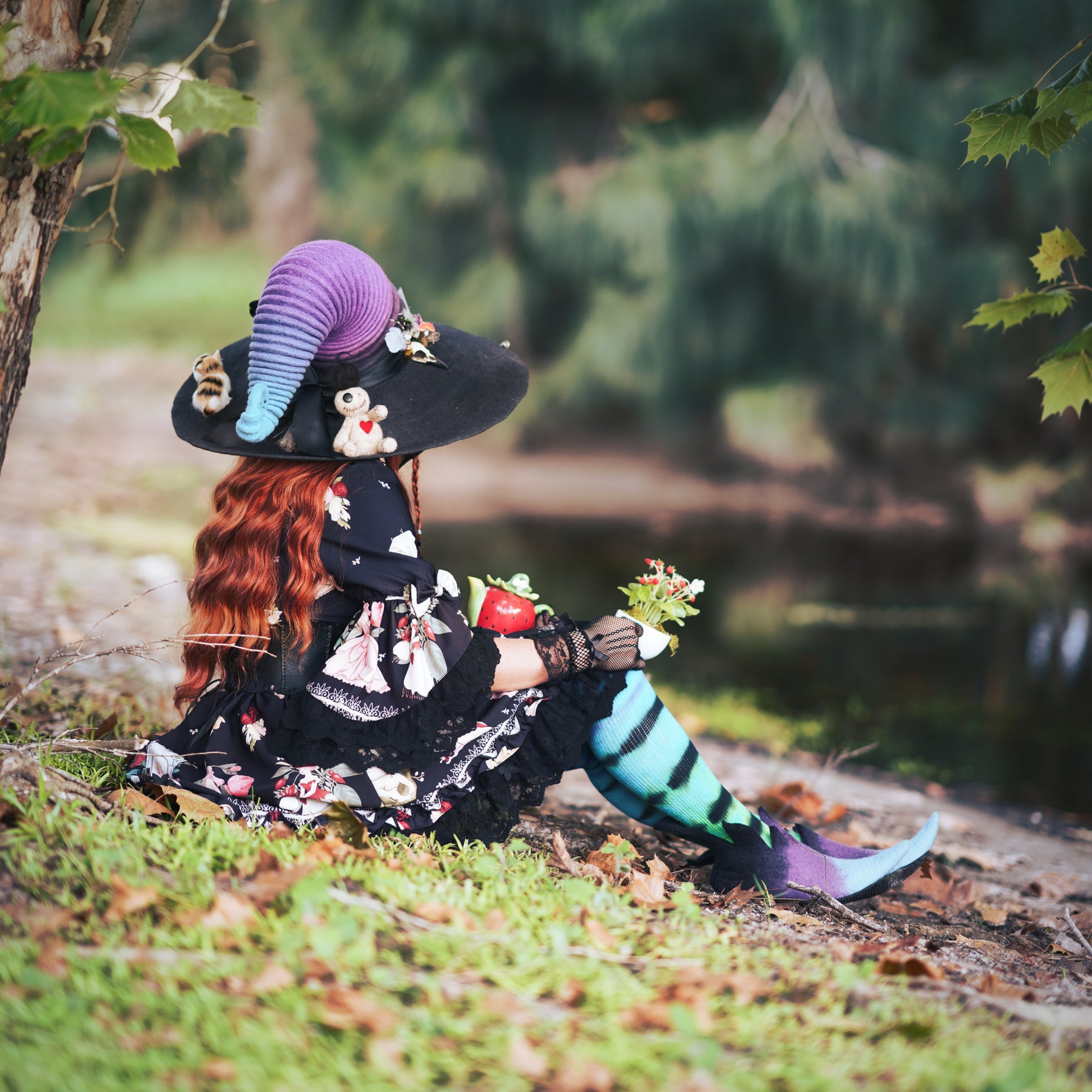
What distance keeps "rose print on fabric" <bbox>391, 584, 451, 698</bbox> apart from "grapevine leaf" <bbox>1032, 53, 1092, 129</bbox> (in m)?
1.78

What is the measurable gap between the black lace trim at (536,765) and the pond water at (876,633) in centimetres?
270

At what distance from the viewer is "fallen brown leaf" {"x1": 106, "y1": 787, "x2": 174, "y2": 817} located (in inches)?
80.7

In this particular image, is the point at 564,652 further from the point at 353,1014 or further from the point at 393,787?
the point at 353,1014

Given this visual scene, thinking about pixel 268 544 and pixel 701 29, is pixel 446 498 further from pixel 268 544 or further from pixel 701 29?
pixel 268 544

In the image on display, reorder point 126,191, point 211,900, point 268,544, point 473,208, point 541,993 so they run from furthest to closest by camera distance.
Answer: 1. point 473,208
2. point 126,191
3. point 268,544
4. point 211,900
5. point 541,993

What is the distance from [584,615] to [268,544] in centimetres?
437

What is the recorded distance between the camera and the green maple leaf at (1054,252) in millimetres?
2529

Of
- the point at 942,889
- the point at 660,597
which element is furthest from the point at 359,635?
the point at 942,889

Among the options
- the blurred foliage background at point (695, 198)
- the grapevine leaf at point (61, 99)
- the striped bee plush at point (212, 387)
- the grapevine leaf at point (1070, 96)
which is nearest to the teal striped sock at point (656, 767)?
the striped bee plush at point (212, 387)

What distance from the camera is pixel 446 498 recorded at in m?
10.9

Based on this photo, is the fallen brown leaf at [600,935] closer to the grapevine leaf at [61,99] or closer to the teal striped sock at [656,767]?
the teal striped sock at [656,767]

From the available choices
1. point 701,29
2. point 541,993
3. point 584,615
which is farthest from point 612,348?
point 541,993

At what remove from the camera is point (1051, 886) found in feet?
9.86

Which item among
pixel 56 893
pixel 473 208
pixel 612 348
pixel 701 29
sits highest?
pixel 701 29
